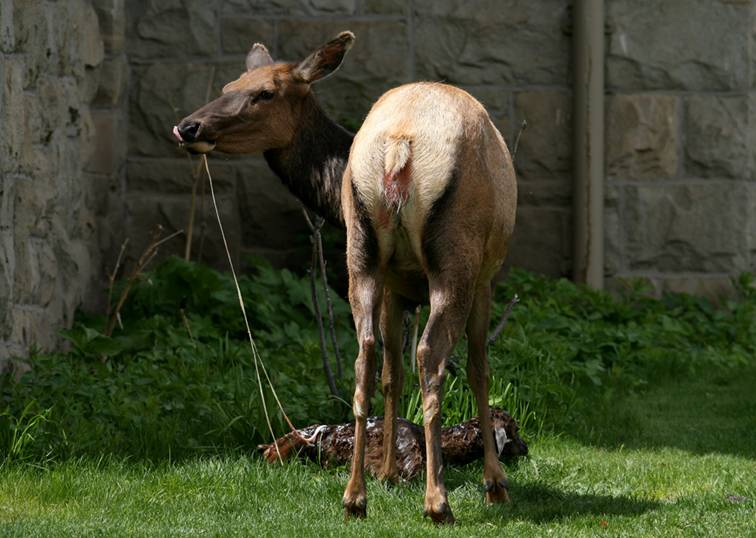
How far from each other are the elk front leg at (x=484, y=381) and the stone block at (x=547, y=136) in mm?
4366

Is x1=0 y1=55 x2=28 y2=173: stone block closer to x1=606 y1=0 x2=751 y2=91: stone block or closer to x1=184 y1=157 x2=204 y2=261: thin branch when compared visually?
x1=184 y1=157 x2=204 y2=261: thin branch

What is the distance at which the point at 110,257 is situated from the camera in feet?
32.2

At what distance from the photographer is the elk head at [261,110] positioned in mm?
6188

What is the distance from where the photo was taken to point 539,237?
402 inches

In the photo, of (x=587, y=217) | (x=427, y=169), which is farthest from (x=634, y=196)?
(x=427, y=169)

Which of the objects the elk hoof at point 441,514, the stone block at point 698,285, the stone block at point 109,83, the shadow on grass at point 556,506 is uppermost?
the stone block at point 109,83

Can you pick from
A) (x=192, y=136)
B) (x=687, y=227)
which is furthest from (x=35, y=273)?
(x=687, y=227)

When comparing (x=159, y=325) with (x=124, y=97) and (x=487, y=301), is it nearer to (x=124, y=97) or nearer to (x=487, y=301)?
(x=124, y=97)

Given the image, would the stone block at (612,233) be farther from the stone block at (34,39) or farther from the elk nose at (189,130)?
the elk nose at (189,130)

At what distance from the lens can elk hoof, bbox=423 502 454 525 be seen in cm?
527

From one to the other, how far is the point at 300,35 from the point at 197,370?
10.7 feet

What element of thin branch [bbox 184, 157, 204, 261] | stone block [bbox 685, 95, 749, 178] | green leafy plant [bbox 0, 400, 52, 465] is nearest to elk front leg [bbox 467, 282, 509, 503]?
green leafy plant [bbox 0, 400, 52, 465]

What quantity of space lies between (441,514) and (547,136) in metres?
5.42

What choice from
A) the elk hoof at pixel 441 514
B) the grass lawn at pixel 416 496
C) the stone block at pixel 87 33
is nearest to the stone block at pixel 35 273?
the stone block at pixel 87 33
